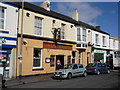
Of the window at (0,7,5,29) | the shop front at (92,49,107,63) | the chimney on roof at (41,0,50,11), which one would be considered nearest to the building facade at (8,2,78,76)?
the window at (0,7,5,29)

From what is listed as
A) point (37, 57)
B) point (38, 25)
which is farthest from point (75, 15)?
point (37, 57)

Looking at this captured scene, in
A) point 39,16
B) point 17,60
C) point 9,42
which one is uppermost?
point 39,16

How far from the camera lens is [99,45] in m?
31.5

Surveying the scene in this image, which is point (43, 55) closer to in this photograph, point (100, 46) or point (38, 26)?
point (38, 26)

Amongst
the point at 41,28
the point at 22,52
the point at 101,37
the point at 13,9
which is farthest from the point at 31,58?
the point at 101,37

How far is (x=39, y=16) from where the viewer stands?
18516 millimetres

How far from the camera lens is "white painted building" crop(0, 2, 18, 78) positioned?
48.6 ft

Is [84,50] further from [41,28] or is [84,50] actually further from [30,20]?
[30,20]

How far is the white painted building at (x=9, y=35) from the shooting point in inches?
584

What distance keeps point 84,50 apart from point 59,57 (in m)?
5.39

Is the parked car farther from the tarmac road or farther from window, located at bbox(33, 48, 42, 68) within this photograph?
window, located at bbox(33, 48, 42, 68)

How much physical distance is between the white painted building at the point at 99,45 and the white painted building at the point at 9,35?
54.5 feet

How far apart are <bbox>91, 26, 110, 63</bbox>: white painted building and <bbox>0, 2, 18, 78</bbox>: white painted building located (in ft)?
54.5

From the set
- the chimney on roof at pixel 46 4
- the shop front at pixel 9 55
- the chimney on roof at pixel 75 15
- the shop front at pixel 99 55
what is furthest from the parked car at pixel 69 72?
the chimney on roof at pixel 75 15
